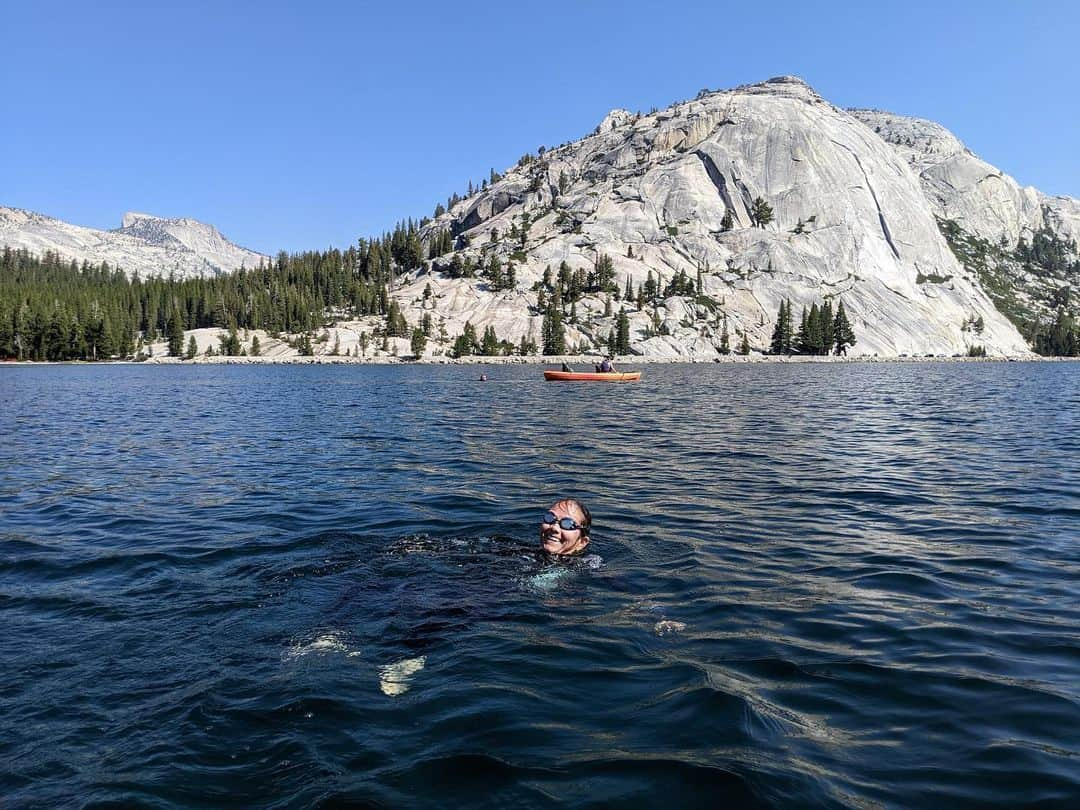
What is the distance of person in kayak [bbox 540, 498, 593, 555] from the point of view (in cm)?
1171

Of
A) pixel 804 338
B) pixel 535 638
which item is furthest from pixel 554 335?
pixel 535 638

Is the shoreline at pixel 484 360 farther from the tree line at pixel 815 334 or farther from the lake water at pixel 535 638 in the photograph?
the lake water at pixel 535 638

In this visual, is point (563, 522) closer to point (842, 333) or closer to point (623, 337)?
point (623, 337)

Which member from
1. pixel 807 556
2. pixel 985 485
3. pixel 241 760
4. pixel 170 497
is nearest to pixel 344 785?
pixel 241 760

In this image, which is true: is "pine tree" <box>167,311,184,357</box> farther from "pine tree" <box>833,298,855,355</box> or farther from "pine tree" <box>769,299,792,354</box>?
"pine tree" <box>833,298,855,355</box>

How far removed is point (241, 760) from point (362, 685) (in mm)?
1544

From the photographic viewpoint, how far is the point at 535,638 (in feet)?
28.6

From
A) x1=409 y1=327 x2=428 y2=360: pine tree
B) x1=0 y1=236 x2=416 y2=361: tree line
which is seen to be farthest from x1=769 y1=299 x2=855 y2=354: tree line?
x1=0 y1=236 x2=416 y2=361: tree line

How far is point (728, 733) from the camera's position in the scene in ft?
20.9

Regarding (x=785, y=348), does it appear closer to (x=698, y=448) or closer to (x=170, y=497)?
(x=698, y=448)

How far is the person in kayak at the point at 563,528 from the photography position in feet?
38.4

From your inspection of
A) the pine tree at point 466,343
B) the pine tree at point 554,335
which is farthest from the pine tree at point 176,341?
the pine tree at point 554,335

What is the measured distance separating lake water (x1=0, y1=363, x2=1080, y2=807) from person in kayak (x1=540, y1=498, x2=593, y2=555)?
37 centimetres

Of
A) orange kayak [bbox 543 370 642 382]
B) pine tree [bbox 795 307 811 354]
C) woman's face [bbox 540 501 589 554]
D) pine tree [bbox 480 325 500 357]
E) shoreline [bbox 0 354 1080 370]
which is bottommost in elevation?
woman's face [bbox 540 501 589 554]
